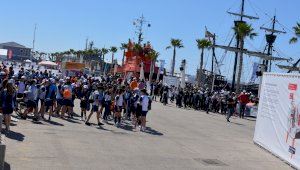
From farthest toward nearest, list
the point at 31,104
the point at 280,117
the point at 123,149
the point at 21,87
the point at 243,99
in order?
the point at 243,99
the point at 21,87
the point at 31,104
the point at 280,117
the point at 123,149

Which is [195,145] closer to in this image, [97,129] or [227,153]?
[227,153]

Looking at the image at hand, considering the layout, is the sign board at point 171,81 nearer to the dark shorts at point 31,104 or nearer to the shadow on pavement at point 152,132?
the shadow on pavement at point 152,132

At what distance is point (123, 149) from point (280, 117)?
5.54 meters

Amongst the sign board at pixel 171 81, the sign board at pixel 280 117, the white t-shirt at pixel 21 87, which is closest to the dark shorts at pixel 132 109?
the white t-shirt at pixel 21 87

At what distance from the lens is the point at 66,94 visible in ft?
66.0

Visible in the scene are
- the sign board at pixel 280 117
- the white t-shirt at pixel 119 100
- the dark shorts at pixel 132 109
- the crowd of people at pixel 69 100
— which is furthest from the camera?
the dark shorts at pixel 132 109

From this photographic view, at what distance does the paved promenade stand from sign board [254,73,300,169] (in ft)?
1.40

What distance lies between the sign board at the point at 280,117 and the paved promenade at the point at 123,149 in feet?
1.40

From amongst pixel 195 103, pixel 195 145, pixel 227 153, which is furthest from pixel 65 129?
pixel 195 103

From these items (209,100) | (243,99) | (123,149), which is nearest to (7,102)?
(123,149)

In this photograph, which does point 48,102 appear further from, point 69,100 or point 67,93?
point 69,100

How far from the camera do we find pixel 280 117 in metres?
16.5

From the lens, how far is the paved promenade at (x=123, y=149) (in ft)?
38.9

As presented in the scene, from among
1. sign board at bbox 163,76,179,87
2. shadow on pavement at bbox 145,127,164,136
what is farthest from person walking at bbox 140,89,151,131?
sign board at bbox 163,76,179,87
